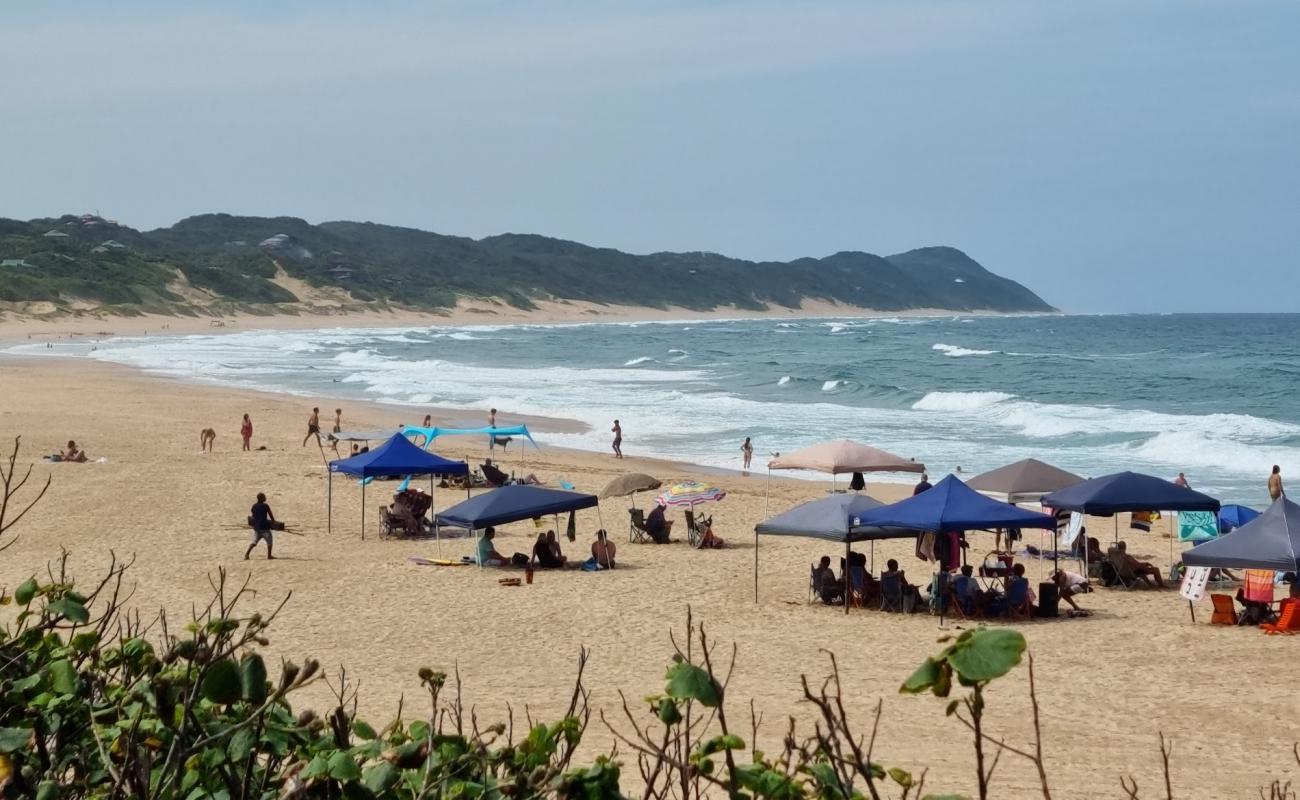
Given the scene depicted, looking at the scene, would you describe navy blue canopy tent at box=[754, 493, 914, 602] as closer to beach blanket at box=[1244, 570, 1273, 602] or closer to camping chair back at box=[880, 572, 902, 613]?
camping chair back at box=[880, 572, 902, 613]

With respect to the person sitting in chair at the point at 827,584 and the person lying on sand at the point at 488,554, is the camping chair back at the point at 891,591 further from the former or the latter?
the person lying on sand at the point at 488,554

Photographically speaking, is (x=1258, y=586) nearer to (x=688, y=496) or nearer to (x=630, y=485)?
(x=688, y=496)

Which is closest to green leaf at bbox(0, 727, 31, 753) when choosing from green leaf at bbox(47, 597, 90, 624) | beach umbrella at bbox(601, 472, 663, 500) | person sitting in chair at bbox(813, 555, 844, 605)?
green leaf at bbox(47, 597, 90, 624)

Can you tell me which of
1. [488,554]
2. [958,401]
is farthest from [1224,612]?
[958,401]

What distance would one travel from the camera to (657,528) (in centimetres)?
1736

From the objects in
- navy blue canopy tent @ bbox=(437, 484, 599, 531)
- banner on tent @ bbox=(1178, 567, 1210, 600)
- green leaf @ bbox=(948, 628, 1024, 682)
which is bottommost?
banner on tent @ bbox=(1178, 567, 1210, 600)

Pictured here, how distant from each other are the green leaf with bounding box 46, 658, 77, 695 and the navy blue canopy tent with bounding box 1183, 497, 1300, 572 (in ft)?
37.0

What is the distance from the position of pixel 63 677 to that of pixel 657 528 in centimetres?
1484

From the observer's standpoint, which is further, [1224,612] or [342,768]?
[1224,612]

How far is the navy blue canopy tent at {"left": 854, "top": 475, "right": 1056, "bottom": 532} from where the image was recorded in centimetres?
1281

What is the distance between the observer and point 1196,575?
1302 centimetres

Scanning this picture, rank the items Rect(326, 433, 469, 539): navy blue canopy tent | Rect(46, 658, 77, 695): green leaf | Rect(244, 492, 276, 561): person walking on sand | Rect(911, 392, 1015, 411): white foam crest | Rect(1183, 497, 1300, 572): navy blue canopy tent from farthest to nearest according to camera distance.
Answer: Rect(911, 392, 1015, 411): white foam crest < Rect(326, 433, 469, 539): navy blue canopy tent < Rect(244, 492, 276, 561): person walking on sand < Rect(1183, 497, 1300, 572): navy blue canopy tent < Rect(46, 658, 77, 695): green leaf

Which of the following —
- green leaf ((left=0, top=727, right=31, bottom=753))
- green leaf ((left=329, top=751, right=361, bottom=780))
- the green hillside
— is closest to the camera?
green leaf ((left=329, top=751, right=361, bottom=780))

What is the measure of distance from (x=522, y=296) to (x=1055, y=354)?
77.8 m
